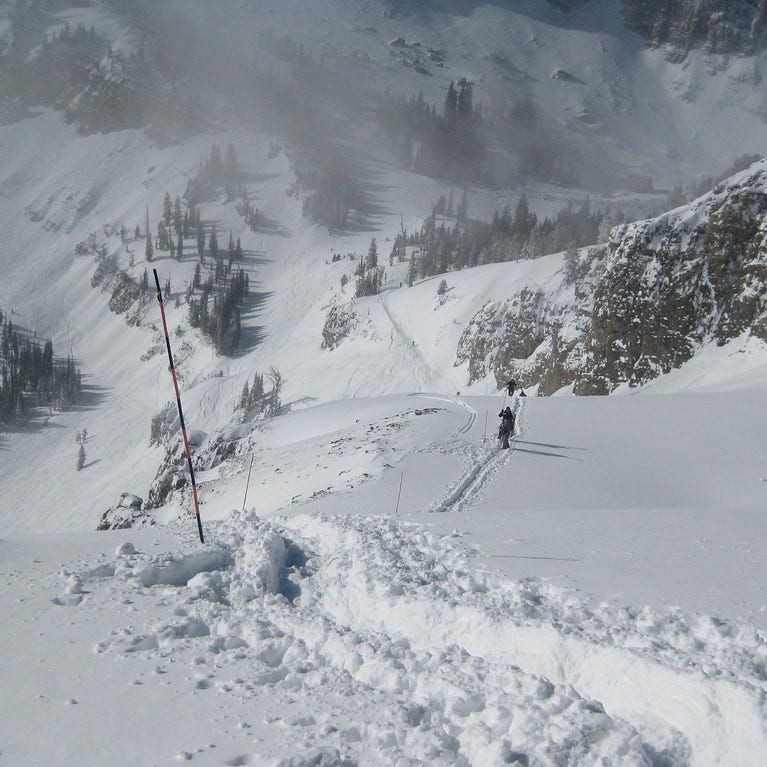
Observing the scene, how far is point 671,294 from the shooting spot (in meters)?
39.8

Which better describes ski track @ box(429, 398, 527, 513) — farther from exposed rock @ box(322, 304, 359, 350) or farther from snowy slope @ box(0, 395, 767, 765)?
exposed rock @ box(322, 304, 359, 350)

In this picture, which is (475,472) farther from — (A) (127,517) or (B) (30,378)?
(B) (30,378)

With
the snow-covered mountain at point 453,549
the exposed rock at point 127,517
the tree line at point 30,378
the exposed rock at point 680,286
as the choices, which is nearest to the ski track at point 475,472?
the snow-covered mountain at point 453,549

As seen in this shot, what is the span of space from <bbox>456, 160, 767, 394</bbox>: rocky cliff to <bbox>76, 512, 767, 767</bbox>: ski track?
34950mm

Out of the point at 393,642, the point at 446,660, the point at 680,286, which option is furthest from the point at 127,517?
the point at 680,286

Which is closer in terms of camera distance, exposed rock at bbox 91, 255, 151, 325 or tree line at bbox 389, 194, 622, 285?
tree line at bbox 389, 194, 622, 285

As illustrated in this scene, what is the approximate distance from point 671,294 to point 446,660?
39389 mm

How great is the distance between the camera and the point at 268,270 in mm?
134125

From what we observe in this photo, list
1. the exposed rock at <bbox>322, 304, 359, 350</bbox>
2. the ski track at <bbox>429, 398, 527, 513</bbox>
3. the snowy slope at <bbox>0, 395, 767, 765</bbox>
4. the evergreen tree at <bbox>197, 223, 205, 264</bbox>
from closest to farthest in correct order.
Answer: the snowy slope at <bbox>0, 395, 767, 765</bbox>
the ski track at <bbox>429, 398, 527, 513</bbox>
the exposed rock at <bbox>322, 304, 359, 350</bbox>
the evergreen tree at <bbox>197, 223, 205, 264</bbox>

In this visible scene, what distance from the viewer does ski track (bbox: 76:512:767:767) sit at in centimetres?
479

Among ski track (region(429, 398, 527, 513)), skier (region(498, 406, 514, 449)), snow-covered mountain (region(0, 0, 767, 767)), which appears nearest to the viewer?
snow-covered mountain (region(0, 0, 767, 767))

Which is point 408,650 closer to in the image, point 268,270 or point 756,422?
point 756,422

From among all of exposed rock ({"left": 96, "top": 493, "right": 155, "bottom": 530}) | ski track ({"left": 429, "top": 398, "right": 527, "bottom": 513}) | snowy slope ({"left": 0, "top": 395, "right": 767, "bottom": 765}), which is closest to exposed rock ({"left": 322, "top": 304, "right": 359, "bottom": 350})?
exposed rock ({"left": 96, "top": 493, "right": 155, "bottom": 530})

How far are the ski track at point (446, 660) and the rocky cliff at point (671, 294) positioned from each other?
34.9 meters
